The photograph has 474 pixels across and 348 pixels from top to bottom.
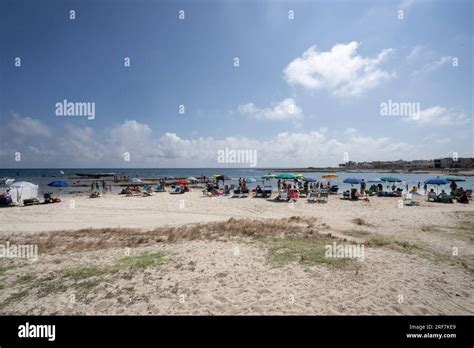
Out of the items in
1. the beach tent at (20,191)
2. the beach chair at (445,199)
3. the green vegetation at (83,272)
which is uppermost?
the beach tent at (20,191)

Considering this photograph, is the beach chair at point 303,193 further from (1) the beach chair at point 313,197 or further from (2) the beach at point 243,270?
(2) the beach at point 243,270

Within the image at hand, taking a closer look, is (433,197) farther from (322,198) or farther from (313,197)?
(313,197)

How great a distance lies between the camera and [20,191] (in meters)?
19.5

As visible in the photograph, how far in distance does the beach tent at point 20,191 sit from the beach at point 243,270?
10404 millimetres

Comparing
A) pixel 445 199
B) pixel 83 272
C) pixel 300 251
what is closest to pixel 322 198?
pixel 445 199

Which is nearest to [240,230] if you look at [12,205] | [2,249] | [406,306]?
→ [406,306]

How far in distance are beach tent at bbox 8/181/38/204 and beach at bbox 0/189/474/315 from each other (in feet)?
34.1

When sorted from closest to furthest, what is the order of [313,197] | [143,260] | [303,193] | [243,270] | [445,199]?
[243,270] → [143,260] → [445,199] → [313,197] → [303,193]

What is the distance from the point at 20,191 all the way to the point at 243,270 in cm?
2349

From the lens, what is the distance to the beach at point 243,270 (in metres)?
4.61

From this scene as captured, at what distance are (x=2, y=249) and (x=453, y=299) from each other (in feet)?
46.6

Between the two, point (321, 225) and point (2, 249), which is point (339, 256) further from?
point (2, 249)

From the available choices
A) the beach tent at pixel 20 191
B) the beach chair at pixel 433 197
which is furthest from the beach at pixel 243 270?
the beach tent at pixel 20 191

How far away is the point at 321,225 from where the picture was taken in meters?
11.5
